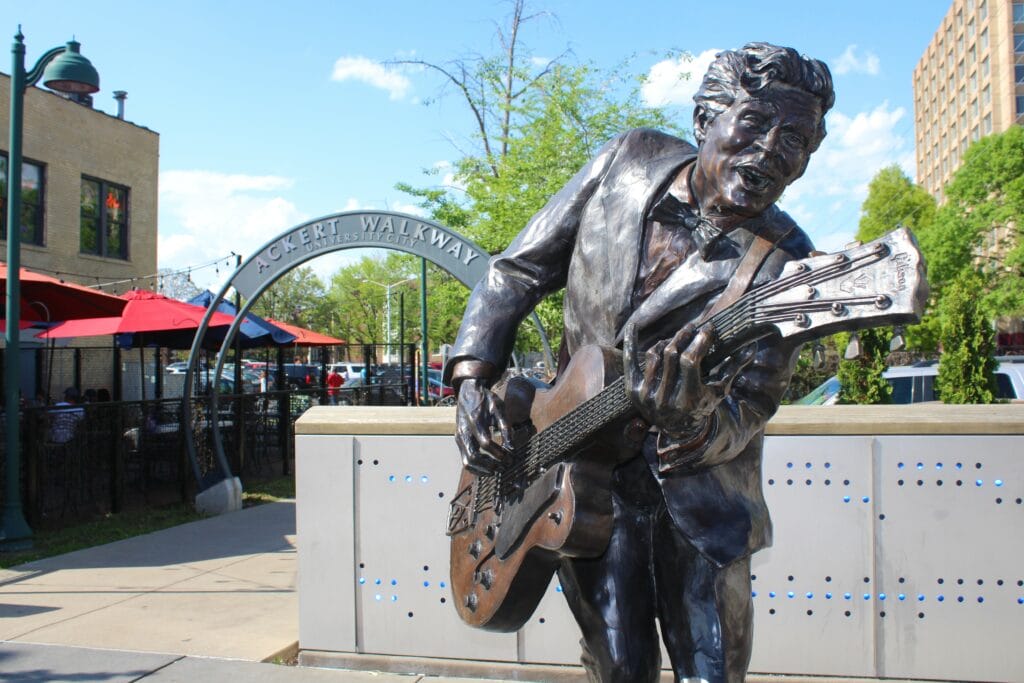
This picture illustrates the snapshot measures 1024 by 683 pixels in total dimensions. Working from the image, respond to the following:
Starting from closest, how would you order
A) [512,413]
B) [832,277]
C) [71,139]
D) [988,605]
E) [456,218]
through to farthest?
[832,277]
[512,413]
[988,605]
[456,218]
[71,139]

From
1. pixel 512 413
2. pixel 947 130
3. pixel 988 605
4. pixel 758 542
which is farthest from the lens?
pixel 947 130

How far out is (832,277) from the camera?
1560 mm

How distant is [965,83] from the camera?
79375mm

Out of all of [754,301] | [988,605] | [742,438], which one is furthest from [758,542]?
[988,605]

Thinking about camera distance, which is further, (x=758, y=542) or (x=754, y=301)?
(x=758, y=542)

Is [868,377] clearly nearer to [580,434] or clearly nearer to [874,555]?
[874,555]

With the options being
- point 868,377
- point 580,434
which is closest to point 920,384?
point 868,377

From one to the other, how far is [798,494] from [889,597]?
62 cm

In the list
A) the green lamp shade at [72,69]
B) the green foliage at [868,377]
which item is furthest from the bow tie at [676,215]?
the green foliage at [868,377]

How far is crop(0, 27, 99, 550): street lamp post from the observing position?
7.87 m

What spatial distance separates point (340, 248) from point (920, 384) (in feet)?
24.7

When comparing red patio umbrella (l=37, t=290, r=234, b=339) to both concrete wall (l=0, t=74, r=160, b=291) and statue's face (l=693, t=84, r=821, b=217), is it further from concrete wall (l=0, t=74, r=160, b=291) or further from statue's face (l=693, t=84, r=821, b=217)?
statue's face (l=693, t=84, r=821, b=217)

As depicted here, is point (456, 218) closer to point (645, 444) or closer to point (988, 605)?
point (988, 605)

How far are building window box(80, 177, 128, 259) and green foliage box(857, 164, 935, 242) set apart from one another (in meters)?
45.0
